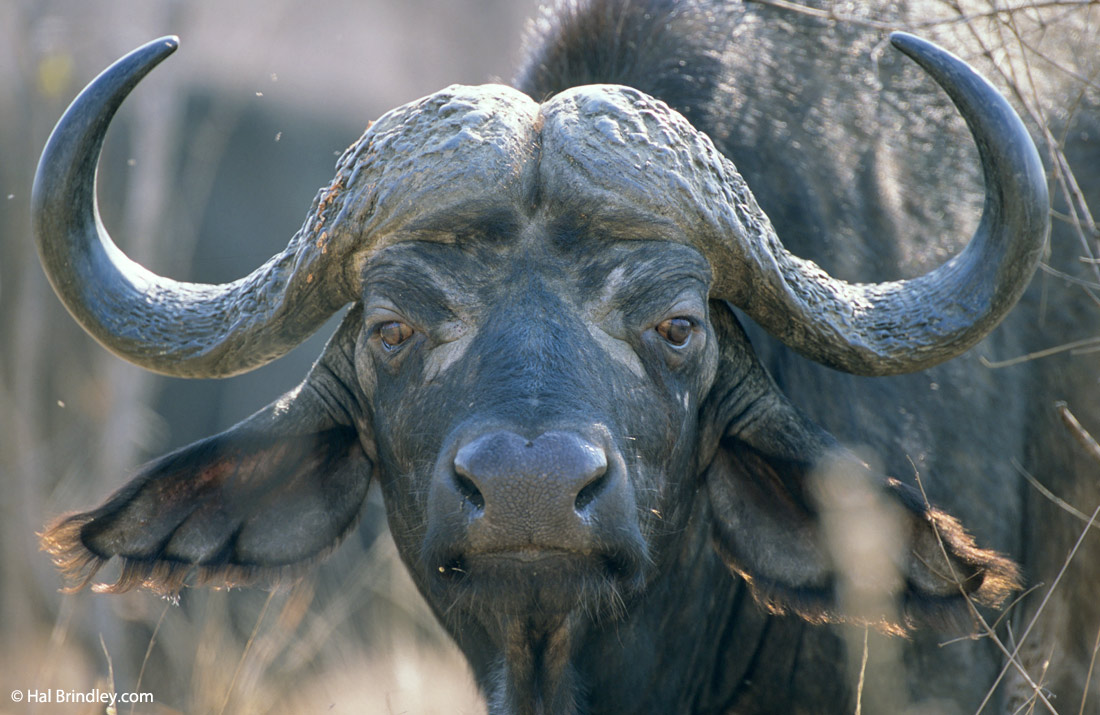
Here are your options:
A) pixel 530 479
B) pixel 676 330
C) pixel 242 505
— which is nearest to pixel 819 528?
pixel 676 330

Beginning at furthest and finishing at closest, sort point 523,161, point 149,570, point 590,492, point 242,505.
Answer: point 242,505, point 149,570, point 523,161, point 590,492

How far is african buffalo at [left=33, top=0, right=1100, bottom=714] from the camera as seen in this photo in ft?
8.27

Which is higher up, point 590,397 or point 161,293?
point 590,397

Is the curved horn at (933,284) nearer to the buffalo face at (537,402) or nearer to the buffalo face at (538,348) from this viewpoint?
the buffalo face at (538,348)

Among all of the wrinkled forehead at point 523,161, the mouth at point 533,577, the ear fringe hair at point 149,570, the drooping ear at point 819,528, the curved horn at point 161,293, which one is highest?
the wrinkled forehead at point 523,161

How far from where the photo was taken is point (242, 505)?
3254 mm

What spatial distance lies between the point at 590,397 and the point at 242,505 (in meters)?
1.31

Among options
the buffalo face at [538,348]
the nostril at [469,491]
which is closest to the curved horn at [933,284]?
the buffalo face at [538,348]

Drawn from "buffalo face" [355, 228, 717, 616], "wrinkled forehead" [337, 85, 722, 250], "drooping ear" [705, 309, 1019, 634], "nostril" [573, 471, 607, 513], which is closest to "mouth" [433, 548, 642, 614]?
"buffalo face" [355, 228, 717, 616]

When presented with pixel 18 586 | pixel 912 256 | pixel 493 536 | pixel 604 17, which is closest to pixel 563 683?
pixel 493 536

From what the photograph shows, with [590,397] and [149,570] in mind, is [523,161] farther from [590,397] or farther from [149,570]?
[149,570]

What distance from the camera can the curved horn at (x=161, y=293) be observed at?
2.89m

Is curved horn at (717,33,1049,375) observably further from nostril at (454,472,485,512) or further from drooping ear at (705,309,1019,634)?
nostril at (454,472,485,512)

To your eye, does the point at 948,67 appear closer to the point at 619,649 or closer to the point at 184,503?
the point at 619,649
